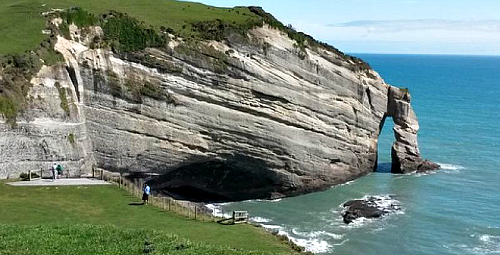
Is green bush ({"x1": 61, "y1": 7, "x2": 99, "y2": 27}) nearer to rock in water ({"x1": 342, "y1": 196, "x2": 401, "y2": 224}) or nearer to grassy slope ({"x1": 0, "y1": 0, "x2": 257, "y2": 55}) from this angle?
grassy slope ({"x1": 0, "y1": 0, "x2": 257, "y2": 55})

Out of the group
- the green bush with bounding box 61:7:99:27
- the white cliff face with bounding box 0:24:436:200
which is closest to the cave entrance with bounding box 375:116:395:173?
the white cliff face with bounding box 0:24:436:200

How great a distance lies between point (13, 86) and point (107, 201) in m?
11.6

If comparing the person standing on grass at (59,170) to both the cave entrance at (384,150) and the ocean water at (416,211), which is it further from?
the cave entrance at (384,150)

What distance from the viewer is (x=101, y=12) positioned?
48062 millimetres

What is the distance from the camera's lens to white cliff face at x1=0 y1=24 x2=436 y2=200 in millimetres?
42406

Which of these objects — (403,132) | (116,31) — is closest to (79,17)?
(116,31)

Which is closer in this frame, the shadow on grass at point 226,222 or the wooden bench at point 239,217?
the shadow on grass at point 226,222

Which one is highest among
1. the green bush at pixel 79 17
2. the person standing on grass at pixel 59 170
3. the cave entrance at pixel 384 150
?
the green bush at pixel 79 17

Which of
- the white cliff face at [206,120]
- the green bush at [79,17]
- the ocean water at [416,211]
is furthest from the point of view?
the green bush at [79,17]

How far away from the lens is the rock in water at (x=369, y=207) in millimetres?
43719

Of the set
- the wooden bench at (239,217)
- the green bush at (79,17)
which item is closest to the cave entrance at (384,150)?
the wooden bench at (239,217)

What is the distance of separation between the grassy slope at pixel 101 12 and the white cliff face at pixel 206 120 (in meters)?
2.88

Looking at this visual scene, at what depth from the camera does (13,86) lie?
4022 centimetres

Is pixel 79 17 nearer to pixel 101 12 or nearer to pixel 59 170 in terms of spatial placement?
pixel 101 12
